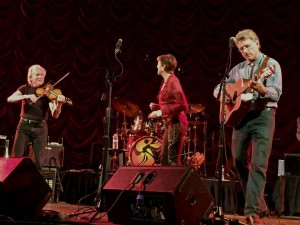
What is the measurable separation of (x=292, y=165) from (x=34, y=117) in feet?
14.4

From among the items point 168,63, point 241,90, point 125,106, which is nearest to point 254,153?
point 241,90

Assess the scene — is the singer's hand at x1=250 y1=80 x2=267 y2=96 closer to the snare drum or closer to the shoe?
the shoe

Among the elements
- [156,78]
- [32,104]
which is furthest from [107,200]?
[156,78]

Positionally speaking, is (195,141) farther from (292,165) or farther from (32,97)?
(32,97)

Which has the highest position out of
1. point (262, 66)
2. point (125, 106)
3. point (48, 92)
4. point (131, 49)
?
point (131, 49)

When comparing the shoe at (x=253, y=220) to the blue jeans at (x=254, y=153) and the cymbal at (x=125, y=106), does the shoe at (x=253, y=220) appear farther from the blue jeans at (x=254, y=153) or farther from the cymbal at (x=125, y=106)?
the cymbal at (x=125, y=106)

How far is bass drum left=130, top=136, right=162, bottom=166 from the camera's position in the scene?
30.5ft

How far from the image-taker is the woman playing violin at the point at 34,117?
23.2ft

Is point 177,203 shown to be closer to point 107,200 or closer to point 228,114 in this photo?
point 107,200

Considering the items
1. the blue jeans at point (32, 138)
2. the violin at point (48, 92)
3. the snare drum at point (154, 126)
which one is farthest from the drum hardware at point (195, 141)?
the blue jeans at point (32, 138)

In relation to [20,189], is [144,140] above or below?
above

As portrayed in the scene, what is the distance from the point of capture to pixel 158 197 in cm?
434

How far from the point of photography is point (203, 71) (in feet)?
34.2

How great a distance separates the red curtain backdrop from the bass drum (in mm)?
1269
